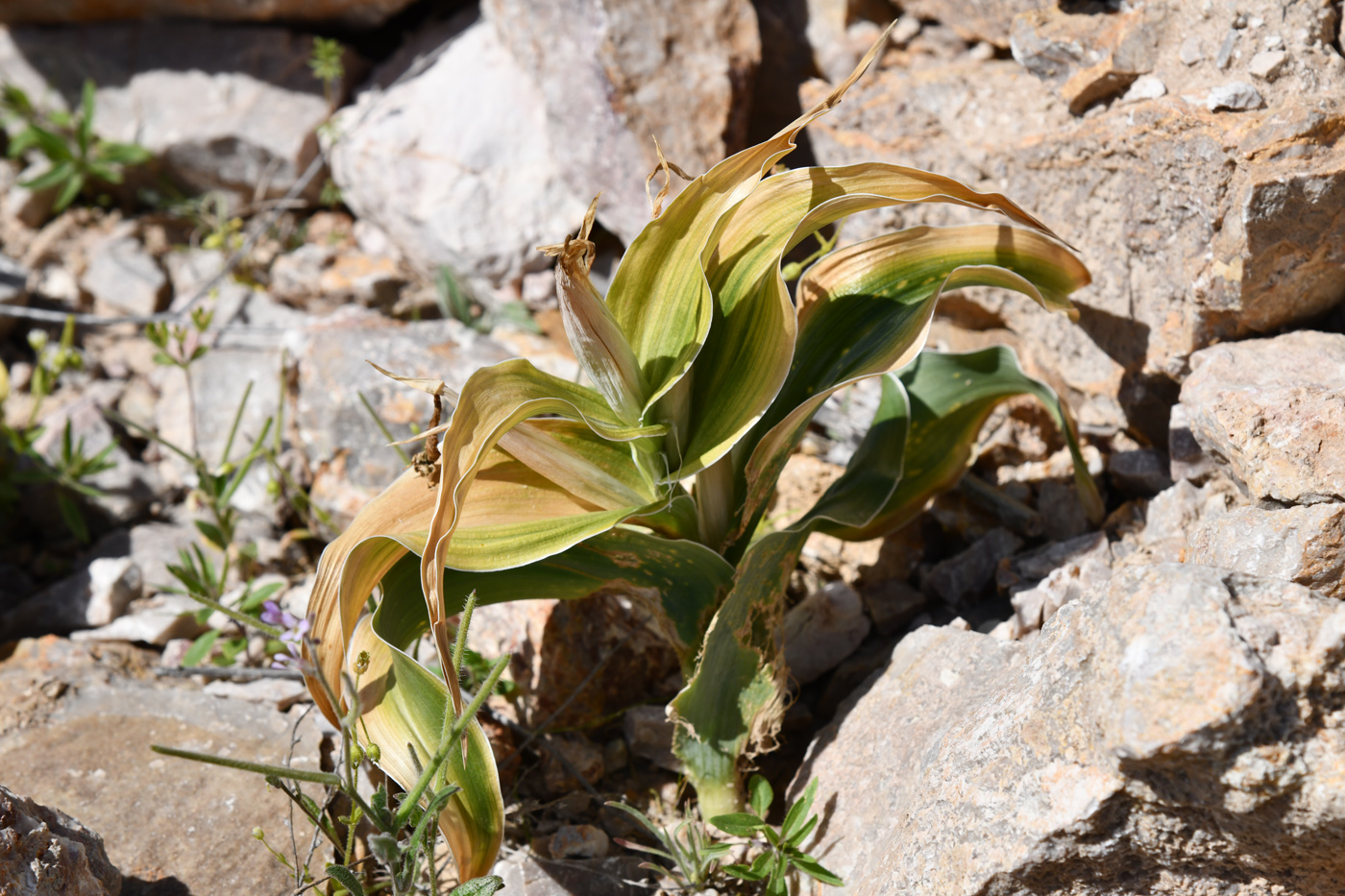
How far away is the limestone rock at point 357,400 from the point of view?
246 cm

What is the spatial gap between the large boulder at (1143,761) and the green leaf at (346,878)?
749 mm

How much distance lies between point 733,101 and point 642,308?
4.15ft

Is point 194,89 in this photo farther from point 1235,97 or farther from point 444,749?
point 1235,97

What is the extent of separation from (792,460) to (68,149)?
9.49ft

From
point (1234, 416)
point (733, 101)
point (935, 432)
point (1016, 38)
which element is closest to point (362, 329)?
point (733, 101)

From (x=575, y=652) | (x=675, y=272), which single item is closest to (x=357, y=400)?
(x=575, y=652)

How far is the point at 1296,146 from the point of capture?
1.67m

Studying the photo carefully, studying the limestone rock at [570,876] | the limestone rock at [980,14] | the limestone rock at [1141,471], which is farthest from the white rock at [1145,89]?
the limestone rock at [570,876]

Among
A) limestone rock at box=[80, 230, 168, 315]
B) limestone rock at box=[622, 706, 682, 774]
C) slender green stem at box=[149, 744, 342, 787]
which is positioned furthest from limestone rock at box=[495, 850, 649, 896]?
limestone rock at box=[80, 230, 168, 315]

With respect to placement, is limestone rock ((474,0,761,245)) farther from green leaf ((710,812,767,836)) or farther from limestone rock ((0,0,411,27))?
green leaf ((710,812,767,836))

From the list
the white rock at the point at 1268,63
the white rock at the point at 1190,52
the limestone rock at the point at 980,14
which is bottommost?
the white rock at the point at 1268,63

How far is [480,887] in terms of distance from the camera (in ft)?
4.36

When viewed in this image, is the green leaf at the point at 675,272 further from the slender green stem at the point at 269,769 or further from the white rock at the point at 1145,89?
the white rock at the point at 1145,89

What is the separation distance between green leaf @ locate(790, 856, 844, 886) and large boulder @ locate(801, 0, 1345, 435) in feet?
4.20
